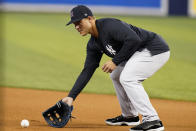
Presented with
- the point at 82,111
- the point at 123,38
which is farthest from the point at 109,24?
the point at 82,111

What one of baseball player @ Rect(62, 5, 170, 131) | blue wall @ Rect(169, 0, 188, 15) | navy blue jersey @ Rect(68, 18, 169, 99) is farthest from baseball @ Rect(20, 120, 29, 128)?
blue wall @ Rect(169, 0, 188, 15)

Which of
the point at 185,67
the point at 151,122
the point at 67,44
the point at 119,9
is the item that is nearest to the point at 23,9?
the point at 119,9

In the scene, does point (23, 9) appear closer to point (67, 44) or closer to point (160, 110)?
point (67, 44)

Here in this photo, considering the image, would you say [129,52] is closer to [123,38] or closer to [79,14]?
[123,38]

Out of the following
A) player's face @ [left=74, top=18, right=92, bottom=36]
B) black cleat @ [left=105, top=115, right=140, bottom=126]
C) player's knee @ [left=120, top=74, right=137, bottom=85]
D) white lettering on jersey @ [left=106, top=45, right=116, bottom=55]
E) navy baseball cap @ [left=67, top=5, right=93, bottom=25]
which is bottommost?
black cleat @ [left=105, top=115, right=140, bottom=126]

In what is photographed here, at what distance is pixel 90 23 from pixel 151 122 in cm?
134

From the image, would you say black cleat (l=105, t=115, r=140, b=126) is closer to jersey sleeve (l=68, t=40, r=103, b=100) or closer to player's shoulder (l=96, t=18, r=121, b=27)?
jersey sleeve (l=68, t=40, r=103, b=100)

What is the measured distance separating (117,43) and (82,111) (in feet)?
6.07

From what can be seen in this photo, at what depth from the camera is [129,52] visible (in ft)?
18.6

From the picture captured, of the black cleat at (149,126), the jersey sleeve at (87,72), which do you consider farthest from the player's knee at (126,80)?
the jersey sleeve at (87,72)

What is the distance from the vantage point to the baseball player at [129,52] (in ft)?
18.5

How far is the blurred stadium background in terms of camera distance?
32.8 ft

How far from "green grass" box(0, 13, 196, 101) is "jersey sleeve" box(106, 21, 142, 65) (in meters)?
3.14

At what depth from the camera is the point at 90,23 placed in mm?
5730
